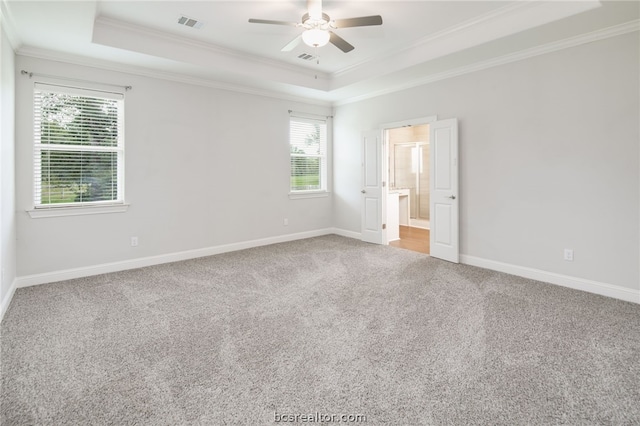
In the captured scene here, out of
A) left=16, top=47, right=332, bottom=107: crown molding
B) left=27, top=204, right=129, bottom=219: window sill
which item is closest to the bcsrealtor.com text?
left=27, top=204, right=129, bottom=219: window sill

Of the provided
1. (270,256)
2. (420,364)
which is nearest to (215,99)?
(270,256)

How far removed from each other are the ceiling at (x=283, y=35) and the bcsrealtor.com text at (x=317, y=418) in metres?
3.51

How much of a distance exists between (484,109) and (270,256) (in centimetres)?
363

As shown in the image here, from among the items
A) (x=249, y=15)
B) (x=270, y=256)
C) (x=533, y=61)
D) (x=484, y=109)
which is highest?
(x=249, y=15)

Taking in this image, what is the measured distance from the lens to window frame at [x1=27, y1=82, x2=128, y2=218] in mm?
3887

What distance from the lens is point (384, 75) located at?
4.87 metres

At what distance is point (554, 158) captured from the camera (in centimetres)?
386

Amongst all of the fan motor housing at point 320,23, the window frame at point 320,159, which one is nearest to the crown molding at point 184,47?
the window frame at point 320,159

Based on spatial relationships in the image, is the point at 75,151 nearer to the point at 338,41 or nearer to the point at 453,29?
the point at 338,41

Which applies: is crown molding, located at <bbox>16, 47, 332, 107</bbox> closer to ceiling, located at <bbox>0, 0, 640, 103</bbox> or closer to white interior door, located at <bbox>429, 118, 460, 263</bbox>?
ceiling, located at <bbox>0, 0, 640, 103</bbox>

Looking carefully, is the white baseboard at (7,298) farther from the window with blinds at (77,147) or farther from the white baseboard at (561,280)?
the white baseboard at (561,280)

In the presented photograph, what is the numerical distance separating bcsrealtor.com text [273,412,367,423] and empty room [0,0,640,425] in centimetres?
1

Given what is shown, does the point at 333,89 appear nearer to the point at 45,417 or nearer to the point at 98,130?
the point at 98,130

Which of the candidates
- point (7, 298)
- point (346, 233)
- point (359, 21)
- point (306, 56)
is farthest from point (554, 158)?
point (7, 298)
